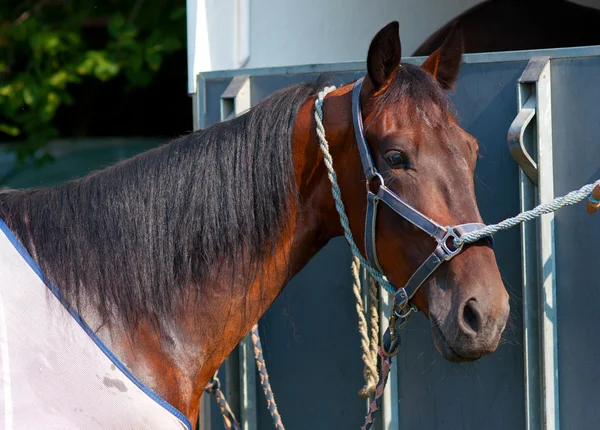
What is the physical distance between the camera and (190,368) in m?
1.76

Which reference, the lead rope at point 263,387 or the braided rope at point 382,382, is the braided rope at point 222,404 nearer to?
the lead rope at point 263,387

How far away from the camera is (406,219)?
1.64m

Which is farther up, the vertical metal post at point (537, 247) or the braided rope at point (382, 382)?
the vertical metal post at point (537, 247)

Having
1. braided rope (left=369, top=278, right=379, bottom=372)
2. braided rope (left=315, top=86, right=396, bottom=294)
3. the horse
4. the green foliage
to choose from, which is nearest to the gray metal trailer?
braided rope (left=369, top=278, right=379, bottom=372)

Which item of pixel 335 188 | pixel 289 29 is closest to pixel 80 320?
pixel 335 188

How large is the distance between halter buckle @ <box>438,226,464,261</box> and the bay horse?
0.03 m

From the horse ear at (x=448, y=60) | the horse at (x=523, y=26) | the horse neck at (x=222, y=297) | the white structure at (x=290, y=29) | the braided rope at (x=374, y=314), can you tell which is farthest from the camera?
the horse at (x=523, y=26)

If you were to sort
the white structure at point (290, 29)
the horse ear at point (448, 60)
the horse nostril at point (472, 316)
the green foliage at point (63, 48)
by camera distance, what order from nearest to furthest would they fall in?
the horse nostril at point (472, 316) → the horse ear at point (448, 60) → the white structure at point (290, 29) → the green foliage at point (63, 48)

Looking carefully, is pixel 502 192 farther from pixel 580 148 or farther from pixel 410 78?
pixel 410 78

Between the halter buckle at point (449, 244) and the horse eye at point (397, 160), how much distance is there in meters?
0.18

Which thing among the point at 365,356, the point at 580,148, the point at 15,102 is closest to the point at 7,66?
the point at 15,102

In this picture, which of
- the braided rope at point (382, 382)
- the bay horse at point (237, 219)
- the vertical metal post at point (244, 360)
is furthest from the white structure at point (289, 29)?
the braided rope at point (382, 382)

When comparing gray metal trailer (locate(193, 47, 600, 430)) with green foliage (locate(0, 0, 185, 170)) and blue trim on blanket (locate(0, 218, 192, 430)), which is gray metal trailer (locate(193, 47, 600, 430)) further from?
green foliage (locate(0, 0, 185, 170))

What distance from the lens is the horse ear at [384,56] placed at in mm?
1655
